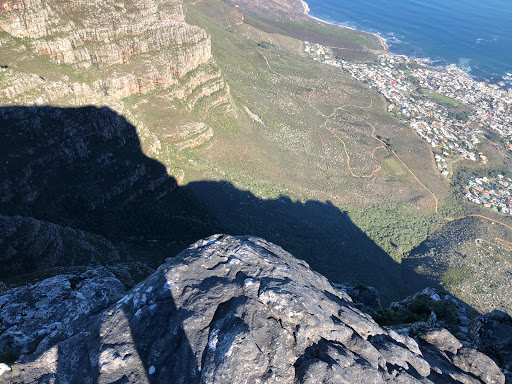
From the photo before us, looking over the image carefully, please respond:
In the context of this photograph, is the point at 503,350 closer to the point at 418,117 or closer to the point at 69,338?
the point at 69,338

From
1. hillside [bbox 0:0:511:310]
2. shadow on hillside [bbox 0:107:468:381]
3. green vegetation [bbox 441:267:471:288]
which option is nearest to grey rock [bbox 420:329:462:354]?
hillside [bbox 0:0:511:310]

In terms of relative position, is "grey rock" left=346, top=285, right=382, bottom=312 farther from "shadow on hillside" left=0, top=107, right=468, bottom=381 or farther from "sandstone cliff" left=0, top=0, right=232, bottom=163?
"sandstone cliff" left=0, top=0, right=232, bottom=163

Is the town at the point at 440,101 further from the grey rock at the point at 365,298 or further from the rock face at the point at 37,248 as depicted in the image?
the rock face at the point at 37,248

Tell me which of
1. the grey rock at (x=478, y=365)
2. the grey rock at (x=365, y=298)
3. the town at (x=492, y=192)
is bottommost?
the town at (x=492, y=192)

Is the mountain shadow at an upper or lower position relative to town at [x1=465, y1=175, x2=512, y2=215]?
upper

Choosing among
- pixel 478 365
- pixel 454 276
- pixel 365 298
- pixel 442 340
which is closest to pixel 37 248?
pixel 365 298

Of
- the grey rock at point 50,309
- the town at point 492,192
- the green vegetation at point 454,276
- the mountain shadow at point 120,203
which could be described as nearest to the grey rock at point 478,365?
the grey rock at point 50,309
